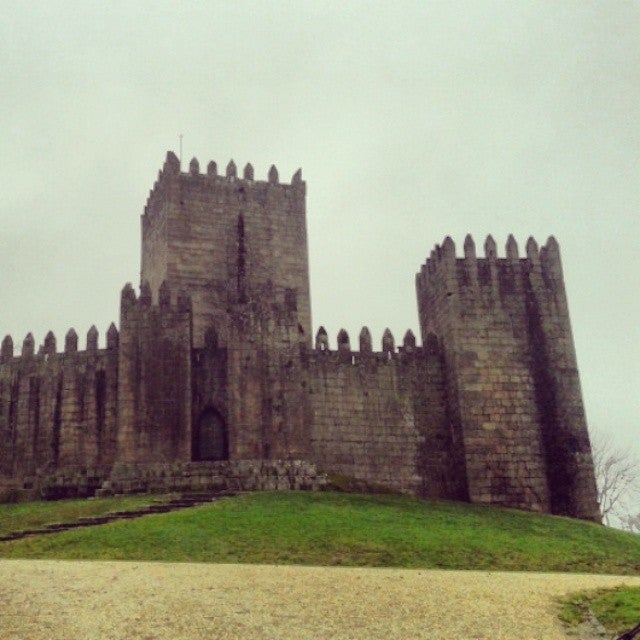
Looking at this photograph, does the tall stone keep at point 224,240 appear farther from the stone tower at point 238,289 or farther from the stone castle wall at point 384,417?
the stone castle wall at point 384,417

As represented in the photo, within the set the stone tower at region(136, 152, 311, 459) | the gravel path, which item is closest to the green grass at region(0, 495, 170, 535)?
the stone tower at region(136, 152, 311, 459)

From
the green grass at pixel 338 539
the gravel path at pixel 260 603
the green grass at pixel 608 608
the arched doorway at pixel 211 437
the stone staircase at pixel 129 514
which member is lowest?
the green grass at pixel 608 608

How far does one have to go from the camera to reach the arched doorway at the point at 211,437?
81.0ft

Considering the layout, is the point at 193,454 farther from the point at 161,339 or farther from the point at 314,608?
the point at 314,608

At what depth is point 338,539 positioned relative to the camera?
608 inches

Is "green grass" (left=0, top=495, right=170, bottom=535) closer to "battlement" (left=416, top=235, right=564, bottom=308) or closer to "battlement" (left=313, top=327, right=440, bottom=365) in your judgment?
"battlement" (left=313, top=327, right=440, bottom=365)

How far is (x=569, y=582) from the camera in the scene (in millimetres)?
13273

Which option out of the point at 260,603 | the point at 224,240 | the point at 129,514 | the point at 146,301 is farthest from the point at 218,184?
the point at 260,603

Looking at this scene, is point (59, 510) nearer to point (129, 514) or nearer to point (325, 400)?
point (129, 514)

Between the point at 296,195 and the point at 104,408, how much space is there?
12.4m

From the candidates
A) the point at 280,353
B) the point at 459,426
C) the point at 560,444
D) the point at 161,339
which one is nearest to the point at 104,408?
the point at 161,339

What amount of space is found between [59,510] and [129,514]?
2251 mm


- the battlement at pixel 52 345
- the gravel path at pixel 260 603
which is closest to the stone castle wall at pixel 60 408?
the battlement at pixel 52 345

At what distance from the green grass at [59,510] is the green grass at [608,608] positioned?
33.4 ft
